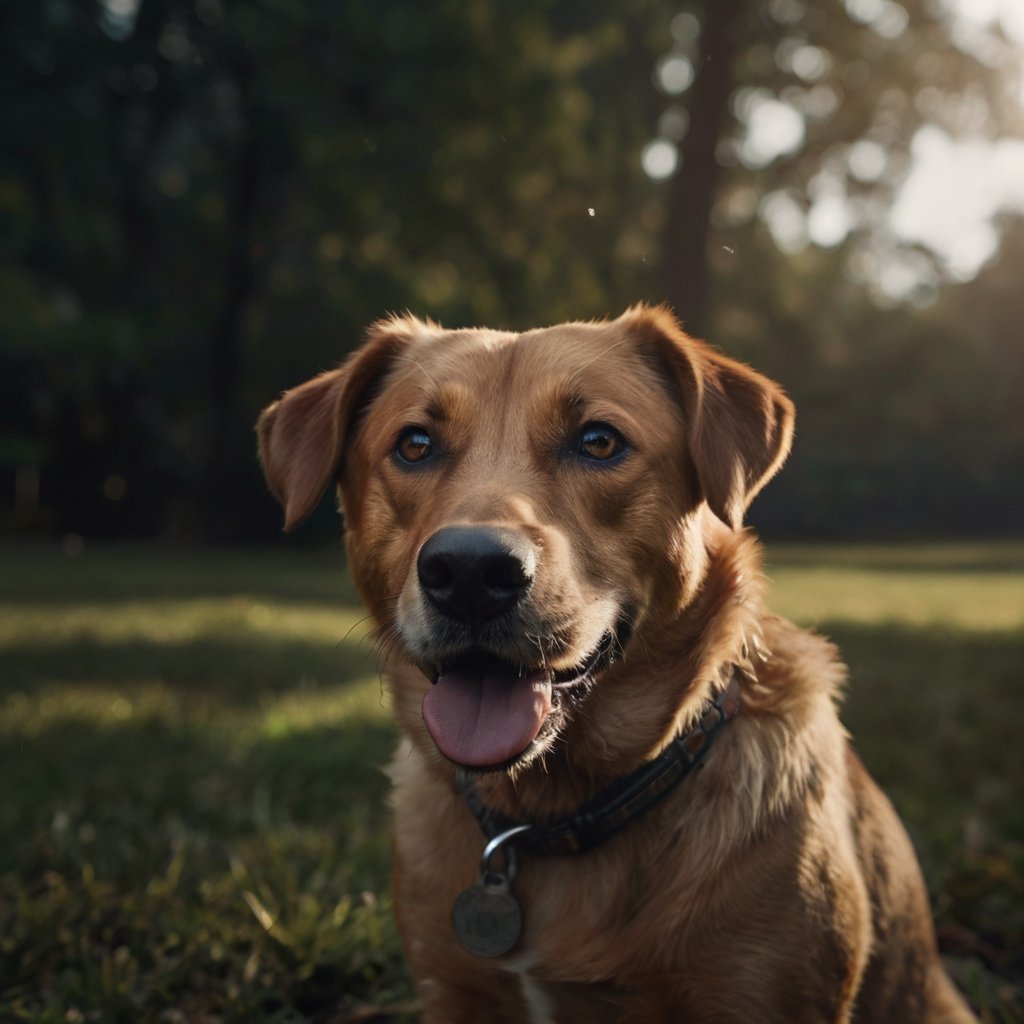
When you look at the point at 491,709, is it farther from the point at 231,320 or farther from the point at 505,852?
the point at 231,320

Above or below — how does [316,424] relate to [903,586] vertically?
above

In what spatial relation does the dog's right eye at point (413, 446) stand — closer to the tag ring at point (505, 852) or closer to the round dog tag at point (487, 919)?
the tag ring at point (505, 852)

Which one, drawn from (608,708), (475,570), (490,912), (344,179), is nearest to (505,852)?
(490,912)

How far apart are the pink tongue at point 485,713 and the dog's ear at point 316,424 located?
2.66 feet

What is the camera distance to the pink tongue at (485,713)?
2.68 meters

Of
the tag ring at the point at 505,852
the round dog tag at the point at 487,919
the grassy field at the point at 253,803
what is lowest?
the grassy field at the point at 253,803

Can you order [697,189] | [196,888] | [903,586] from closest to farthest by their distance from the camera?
1. [196,888]
2. [697,189]
3. [903,586]

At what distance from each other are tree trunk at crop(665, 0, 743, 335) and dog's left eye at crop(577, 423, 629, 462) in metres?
10.2

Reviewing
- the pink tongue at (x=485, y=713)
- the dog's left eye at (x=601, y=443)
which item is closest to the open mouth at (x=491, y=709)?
the pink tongue at (x=485, y=713)

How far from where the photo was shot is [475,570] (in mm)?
2594

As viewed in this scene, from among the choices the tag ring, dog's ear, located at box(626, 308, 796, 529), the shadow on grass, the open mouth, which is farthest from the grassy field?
dog's ear, located at box(626, 308, 796, 529)

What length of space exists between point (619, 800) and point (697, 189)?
37.4 feet

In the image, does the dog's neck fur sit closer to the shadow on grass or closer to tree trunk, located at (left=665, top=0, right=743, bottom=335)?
the shadow on grass

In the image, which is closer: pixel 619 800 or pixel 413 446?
pixel 619 800
